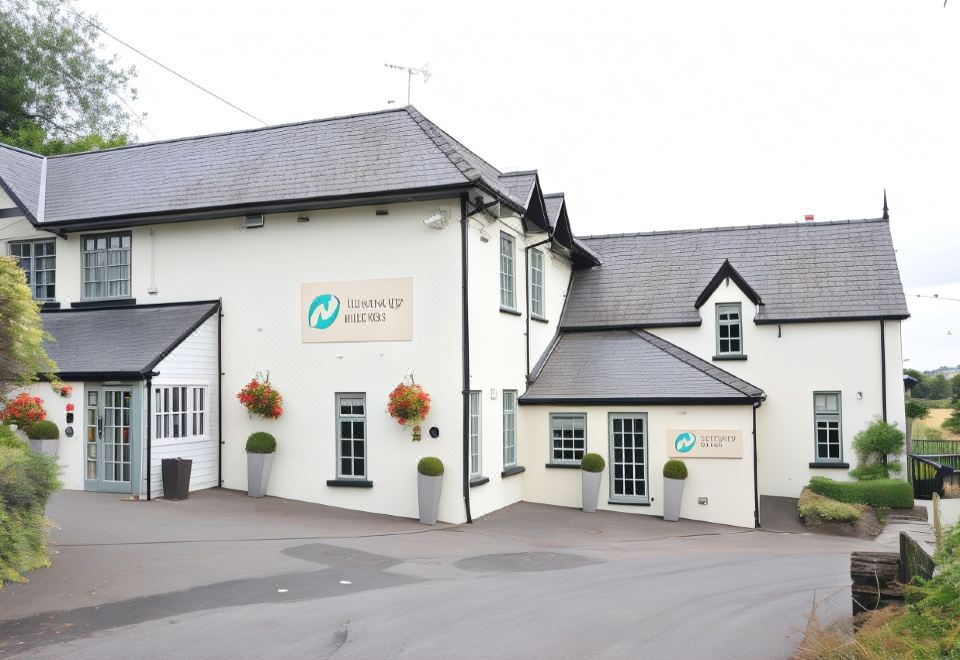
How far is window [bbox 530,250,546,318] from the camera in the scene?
2094 cm

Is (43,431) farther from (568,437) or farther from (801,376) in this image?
(801,376)

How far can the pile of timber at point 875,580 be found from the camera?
8055mm

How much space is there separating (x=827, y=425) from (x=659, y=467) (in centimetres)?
581

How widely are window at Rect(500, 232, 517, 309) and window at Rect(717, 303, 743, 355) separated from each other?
258 inches

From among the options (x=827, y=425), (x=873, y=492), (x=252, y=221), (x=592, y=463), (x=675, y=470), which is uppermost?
(x=252, y=221)

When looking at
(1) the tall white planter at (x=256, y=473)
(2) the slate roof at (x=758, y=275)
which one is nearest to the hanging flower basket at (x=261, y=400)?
(1) the tall white planter at (x=256, y=473)

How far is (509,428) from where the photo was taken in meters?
19.4

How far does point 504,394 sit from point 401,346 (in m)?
3.43

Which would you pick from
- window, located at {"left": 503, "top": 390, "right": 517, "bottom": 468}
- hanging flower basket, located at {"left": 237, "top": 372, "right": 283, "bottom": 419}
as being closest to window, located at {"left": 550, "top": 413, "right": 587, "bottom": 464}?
window, located at {"left": 503, "top": 390, "right": 517, "bottom": 468}

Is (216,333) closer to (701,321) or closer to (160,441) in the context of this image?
(160,441)

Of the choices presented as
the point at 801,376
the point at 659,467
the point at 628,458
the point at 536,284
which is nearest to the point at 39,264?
the point at 536,284

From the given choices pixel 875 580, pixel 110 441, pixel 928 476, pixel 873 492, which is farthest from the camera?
pixel 928 476

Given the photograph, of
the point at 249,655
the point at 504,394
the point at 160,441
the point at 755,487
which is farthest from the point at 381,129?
the point at 249,655

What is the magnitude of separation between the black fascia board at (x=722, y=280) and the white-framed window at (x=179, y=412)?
12984 mm
